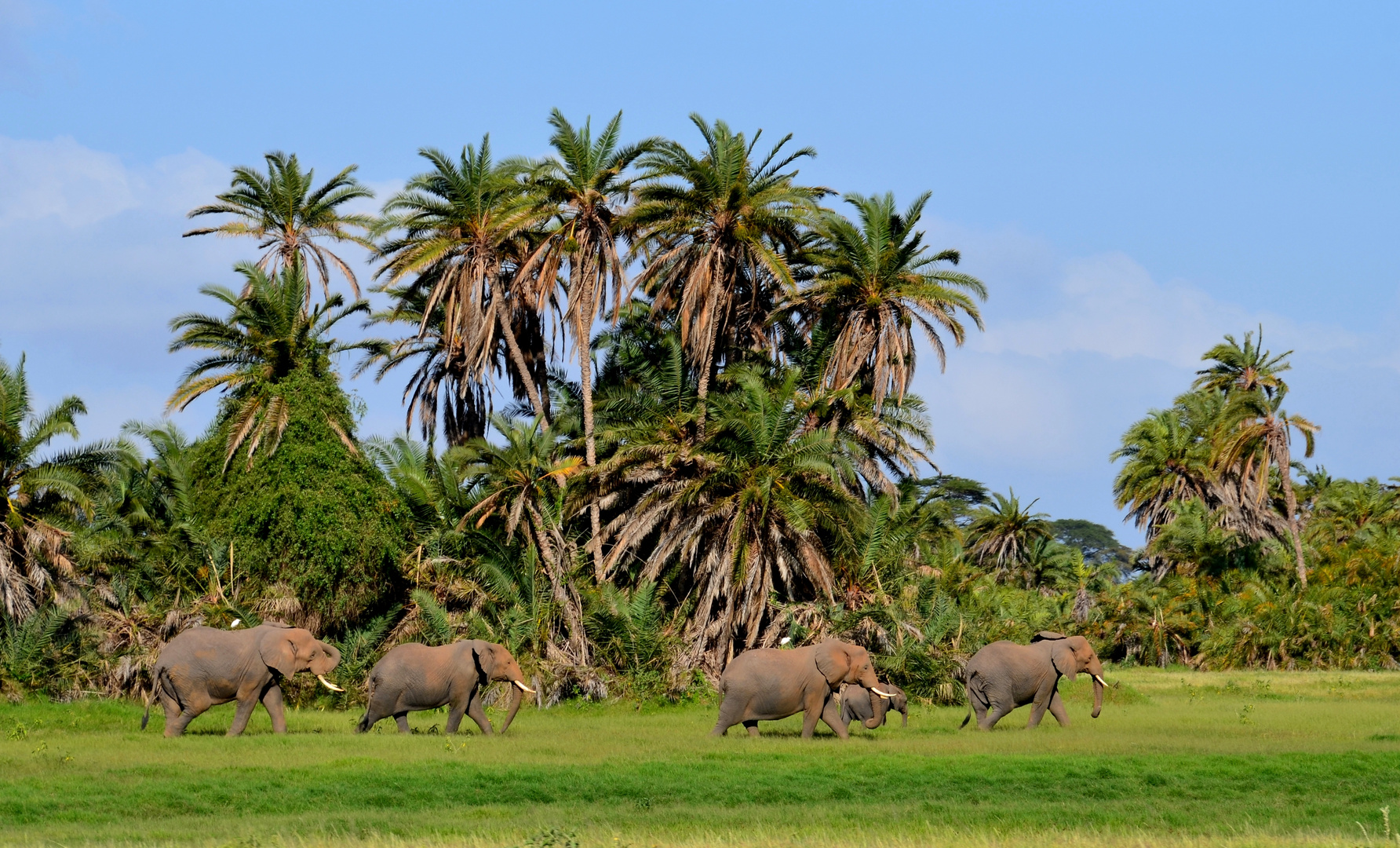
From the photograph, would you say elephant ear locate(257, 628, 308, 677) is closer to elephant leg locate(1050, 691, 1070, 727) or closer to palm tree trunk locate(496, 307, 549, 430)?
elephant leg locate(1050, 691, 1070, 727)

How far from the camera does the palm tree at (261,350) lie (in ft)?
136

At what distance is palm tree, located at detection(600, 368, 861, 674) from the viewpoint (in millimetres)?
40094

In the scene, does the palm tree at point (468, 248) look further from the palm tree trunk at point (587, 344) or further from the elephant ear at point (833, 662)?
the elephant ear at point (833, 662)

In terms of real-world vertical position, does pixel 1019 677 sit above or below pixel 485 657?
above

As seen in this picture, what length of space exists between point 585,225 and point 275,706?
842 inches

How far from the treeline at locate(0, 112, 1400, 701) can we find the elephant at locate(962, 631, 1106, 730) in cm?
835

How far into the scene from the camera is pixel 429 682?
2945 cm

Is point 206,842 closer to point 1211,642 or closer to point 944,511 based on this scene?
point 944,511

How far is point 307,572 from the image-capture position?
40562 millimetres

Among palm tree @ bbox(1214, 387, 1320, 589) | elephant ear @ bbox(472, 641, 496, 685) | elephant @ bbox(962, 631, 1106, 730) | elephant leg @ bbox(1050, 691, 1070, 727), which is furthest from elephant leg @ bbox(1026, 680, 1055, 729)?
palm tree @ bbox(1214, 387, 1320, 589)

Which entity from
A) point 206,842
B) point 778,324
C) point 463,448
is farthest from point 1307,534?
point 206,842

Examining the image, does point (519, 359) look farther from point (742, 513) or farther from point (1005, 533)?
point (1005, 533)

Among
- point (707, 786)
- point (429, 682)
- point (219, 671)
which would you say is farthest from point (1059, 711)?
point (219, 671)

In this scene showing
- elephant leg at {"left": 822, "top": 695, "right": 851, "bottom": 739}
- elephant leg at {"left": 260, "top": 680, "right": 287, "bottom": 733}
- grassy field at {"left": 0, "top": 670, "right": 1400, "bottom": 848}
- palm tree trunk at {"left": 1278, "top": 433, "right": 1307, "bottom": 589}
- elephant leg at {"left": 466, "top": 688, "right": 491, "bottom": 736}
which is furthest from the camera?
palm tree trunk at {"left": 1278, "top": 433, "right": 1307, "bottom": 589}
